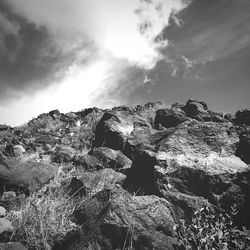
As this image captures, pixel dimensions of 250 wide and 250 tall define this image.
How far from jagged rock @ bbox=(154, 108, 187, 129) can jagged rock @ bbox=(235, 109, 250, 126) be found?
194cm

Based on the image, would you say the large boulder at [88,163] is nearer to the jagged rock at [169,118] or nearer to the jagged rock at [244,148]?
the jagged rock at [244,148]

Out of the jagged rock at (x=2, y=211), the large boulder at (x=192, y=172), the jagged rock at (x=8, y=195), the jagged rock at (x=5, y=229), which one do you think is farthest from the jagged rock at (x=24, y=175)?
the large boulder at (x=192, y=172)

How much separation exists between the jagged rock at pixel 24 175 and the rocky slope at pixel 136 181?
2 cm

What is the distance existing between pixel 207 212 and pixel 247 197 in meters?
0.92

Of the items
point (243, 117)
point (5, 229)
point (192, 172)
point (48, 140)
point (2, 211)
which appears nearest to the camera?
point (5, 229)

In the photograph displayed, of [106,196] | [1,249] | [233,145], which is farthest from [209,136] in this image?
[1,249]

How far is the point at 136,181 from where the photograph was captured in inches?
270

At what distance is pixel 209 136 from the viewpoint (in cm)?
751

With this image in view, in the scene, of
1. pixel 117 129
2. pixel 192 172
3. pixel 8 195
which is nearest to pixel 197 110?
pixel 117 129

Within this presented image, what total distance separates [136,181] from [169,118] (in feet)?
16.1

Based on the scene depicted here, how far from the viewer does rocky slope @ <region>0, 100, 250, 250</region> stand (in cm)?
458

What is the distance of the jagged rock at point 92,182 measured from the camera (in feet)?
20.1

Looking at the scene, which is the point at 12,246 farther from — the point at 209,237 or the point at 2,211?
the point at 209,237

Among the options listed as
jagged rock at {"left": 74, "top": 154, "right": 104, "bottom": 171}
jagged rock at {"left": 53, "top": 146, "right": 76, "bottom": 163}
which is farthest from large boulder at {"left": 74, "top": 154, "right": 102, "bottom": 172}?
jagged rock at {"left": 53, "top": 146, "right": 76, "bottom": 163}
